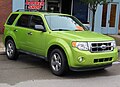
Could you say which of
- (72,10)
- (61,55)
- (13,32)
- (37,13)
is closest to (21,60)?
(13,32)

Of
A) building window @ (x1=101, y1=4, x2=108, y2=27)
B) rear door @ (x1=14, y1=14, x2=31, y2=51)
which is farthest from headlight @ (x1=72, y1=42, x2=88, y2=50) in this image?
building window @ (x1=101, y1=4, x2=108, y2=27)

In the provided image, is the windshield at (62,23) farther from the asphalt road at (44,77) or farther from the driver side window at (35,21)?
the asphalt road at (44,77)

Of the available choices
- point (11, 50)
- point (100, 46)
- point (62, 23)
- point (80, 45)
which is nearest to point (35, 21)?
point (62, 23)

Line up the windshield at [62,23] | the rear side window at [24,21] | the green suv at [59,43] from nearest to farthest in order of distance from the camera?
the green suv at [59,43] < the windshield at [62,23] < the rear side window at [24,21]

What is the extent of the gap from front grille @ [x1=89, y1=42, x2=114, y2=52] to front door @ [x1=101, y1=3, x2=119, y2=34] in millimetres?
12346

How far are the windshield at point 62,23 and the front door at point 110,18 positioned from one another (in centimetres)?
1142

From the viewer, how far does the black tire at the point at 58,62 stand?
26.5 ft

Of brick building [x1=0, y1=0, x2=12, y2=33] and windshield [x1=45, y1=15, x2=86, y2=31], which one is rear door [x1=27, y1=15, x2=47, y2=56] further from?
brick building [x1=0, y1=0, x2=12, y2=33]

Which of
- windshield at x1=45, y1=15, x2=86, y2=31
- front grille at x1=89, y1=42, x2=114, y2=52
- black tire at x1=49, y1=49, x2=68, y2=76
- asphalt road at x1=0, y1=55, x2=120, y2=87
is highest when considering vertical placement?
windshield at x1=45, y1=15, x2=86, y2=31

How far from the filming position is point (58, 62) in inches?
327

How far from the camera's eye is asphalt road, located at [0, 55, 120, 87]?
736 centimetres

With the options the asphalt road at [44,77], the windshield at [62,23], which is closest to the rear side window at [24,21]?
the windshield at [62,23]

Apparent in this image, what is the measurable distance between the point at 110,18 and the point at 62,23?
12.5 m

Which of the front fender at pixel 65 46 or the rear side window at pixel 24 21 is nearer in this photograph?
the front fender at pixel 65 46
